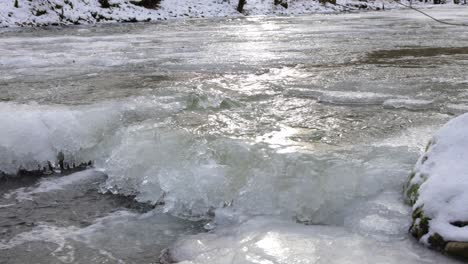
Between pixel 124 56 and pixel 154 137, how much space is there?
524cm

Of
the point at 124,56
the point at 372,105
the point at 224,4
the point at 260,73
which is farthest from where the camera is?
the point at 224,4

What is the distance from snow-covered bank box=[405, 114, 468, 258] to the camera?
8.73ft

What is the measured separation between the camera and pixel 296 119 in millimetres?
4695

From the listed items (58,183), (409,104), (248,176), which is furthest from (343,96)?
(58,183)

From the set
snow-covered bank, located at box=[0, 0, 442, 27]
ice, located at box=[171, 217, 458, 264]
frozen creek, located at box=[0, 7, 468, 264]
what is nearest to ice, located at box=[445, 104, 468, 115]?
frozen creek, located at box=[0, 7, 468, 264]

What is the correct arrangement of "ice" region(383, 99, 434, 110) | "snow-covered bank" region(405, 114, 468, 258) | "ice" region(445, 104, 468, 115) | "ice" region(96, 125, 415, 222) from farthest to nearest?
"ice" region(383, 99, 434, 110) → "ice" region(445, 104, 468, 115) → "ice" region(96, 125, 415, 222) → "snow-covered bank" region(405, 114, 468, 258)

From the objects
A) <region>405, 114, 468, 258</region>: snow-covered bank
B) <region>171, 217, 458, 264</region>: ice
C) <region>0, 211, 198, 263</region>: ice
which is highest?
<region>405, 114, 468, 258</region>: snow-covered bank

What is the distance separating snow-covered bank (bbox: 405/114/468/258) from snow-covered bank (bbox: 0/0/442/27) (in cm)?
1693

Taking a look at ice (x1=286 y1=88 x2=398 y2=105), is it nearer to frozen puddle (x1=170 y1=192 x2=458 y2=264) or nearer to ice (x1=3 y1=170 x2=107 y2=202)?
frozen puddle (x1=170 y1=192 x2=458 y2=264)

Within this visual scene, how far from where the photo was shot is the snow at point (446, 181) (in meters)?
2.69

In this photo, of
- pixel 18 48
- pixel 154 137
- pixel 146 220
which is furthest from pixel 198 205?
pixel 18 48

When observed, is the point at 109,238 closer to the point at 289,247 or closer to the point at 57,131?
the point at 289,247

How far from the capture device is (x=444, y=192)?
9.25 ft

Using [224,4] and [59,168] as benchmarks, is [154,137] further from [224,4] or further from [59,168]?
[224,4]
